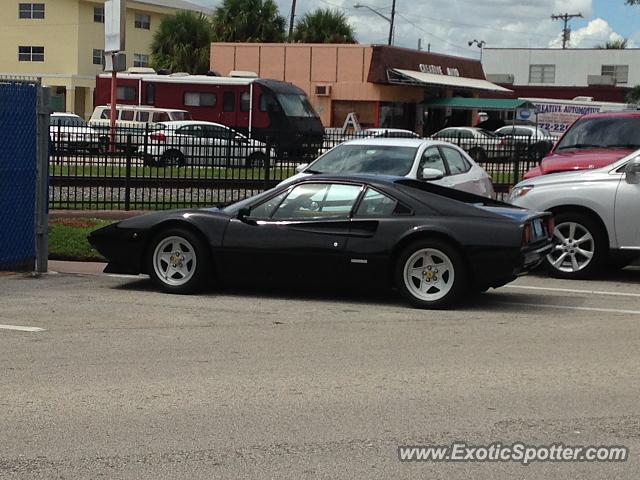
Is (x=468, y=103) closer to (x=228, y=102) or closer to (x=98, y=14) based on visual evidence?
(x=228, y=102)

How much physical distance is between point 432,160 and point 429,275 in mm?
5197

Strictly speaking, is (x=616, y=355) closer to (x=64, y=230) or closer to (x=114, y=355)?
(x=114, y=355)

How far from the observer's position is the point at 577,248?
480 inches

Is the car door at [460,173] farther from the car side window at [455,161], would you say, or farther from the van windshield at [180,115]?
the van windshield at [180,115]

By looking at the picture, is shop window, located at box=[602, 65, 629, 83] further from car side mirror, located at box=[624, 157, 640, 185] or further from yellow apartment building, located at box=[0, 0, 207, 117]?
car side mirror, located at box=[624, 157, 640, 185]

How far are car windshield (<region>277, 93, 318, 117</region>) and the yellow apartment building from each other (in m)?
26.0

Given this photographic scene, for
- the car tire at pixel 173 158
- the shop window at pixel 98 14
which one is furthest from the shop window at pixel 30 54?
the car tire at pixel 173 158

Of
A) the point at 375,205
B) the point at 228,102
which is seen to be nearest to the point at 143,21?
the point at 228,102

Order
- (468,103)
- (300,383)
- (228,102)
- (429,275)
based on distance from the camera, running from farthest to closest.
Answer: (468,103) → (228,102) → (429,275) → (300,383)

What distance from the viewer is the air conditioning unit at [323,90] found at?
49875 millimetres

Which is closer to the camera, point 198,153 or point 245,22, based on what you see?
point 198,153

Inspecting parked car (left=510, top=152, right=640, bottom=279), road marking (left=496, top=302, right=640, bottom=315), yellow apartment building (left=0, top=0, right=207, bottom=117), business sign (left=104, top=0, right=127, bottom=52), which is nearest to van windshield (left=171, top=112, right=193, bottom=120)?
business sign (left=104, top=0, right=127, bottom=52)

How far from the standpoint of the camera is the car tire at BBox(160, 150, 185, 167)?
1845 centimetres

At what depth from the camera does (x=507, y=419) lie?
628 cm
